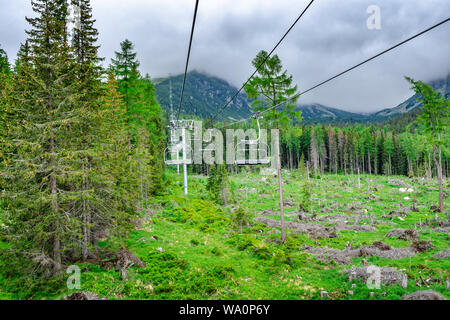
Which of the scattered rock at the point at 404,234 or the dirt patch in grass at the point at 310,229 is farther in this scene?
the dirt patch in grass at the point at 310,229

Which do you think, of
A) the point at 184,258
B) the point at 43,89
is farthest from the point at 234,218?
the point at 43,89

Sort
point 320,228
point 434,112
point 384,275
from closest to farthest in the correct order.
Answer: point 384,275 < point 320,228 < point 434,112

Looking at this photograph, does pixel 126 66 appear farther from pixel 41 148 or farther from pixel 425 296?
pixel 425 296

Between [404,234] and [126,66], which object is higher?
[126,66]

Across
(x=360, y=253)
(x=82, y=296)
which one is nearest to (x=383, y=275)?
(x=360, y=253)

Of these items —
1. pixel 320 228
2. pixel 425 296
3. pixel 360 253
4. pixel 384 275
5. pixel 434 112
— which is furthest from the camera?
pixel 434 112

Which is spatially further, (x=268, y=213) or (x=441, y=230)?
(x=268, y=213)

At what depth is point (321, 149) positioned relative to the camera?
83.4 meters

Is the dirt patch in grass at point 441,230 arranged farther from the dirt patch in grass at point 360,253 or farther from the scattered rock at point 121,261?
the scattered rock at point 121,261

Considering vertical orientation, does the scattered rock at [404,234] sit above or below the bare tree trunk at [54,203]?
below

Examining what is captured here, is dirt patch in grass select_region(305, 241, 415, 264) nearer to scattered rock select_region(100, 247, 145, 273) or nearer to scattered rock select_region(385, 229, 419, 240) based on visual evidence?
scattered rock select_region(385, 229, 419, 240)

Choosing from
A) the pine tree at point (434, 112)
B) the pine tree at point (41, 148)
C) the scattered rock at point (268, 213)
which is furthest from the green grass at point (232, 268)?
the pine tree at point (434, 112)
